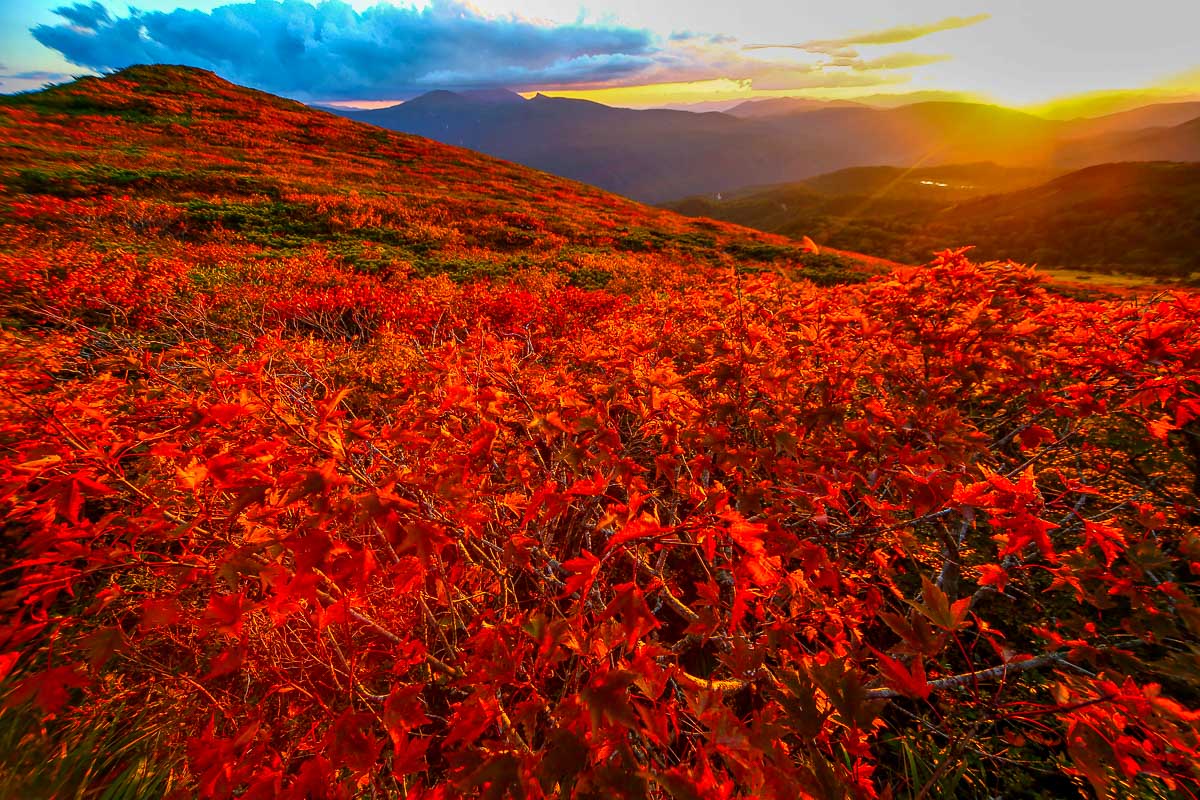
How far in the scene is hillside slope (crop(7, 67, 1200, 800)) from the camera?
1339mm

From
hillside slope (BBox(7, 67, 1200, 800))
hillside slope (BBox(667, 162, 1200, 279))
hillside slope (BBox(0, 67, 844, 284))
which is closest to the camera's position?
hillside slope (BBox(7, 67, 1200, 800))

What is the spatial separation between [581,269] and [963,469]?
1204 centimetres

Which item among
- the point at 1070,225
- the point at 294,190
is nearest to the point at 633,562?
the point at 294,190

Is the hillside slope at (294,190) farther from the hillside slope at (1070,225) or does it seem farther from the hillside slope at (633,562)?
the hillside slope at (1070,225)

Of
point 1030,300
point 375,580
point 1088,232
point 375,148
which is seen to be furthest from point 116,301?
point 1088,232

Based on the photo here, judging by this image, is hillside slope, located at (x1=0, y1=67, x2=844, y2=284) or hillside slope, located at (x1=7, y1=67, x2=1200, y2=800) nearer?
hillside slope, located at (x1=7, y1=67, x2=1200, y2=800)

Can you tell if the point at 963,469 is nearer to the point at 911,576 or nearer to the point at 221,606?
the point at 911,576

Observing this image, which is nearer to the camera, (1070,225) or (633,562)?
(633,562)

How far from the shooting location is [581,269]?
13.0 metres

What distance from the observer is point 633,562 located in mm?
1918

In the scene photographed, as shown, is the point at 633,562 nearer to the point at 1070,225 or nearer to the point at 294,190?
the point at 294,190

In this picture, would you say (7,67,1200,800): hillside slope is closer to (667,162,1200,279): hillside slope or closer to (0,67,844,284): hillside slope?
(0,67,844,284): hillside slope

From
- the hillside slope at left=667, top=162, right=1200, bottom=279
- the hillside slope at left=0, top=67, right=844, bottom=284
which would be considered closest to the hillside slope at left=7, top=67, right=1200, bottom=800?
the hillside slope at left=0, top=67, right=844, bottom=284

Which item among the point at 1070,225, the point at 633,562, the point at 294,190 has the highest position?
the point at 294,190
